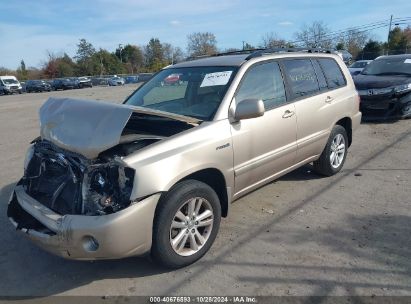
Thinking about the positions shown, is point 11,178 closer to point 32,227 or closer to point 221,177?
point 32,227

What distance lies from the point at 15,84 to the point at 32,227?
165ft

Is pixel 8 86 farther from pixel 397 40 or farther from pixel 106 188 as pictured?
pixel 397 40

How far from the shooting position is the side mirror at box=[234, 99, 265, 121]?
381 cm

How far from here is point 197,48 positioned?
80125 mm

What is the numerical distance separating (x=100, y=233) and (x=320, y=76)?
12.8 ft

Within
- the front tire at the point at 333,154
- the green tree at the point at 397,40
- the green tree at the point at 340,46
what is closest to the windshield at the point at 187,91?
the front tire at the point at 333,154

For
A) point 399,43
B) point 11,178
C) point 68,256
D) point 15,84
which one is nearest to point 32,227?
point 68,256

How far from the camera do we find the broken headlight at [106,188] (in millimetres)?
3082

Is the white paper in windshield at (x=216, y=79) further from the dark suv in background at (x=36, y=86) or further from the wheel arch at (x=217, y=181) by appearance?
the dark suv in background at (x=36, y=86)

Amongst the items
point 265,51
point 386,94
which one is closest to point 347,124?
point 265,51

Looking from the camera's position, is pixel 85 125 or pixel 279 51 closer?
pixel 85 125

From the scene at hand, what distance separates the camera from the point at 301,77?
5105mm

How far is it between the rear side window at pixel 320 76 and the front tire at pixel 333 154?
66 cm

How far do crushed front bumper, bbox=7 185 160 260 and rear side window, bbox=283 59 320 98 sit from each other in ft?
8.44
